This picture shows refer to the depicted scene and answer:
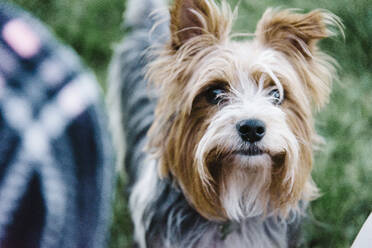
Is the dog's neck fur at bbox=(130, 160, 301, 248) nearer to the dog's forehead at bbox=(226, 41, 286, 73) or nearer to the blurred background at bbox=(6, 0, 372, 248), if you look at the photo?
the blurred background at bbox=(6, 0, 372, 248)

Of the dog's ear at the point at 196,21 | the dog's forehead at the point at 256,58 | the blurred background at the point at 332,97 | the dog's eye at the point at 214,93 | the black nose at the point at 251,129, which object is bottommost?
the blurred background at the point at 332,97

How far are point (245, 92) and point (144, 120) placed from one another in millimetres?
799

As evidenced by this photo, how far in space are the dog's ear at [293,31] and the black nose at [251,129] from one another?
0.39 m

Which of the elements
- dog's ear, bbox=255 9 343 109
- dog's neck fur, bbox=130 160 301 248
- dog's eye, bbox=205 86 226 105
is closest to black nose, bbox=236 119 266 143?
dog's eye, bbox=205 86 226 105

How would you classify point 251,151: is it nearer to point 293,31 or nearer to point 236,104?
point 236,104

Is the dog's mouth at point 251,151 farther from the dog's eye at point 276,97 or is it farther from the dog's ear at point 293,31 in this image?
the dog's ear at point 293,31

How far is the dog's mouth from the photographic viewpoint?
162 cm

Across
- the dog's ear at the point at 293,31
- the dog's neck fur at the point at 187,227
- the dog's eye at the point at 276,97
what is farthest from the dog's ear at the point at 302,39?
the dog's neck fur at the point at 187,227

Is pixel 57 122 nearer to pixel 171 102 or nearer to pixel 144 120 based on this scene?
pixel 171 102

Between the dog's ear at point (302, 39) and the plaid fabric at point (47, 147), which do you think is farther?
the dog's ear at point (302, 39)

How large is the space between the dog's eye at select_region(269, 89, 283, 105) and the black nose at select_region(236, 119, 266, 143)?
0.66 feet

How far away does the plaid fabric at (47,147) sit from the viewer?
1523 millimetres

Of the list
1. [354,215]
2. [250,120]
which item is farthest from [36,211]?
[354,215]

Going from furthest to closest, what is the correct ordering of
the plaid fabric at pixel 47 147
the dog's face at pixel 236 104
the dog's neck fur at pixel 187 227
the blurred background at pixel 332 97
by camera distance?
the blurred background at pixel 332 97 < the dog's neck fur at pixel 187 227 < the dog's face at pixel 236 104 < the plaid fabric at pixel 47 147
